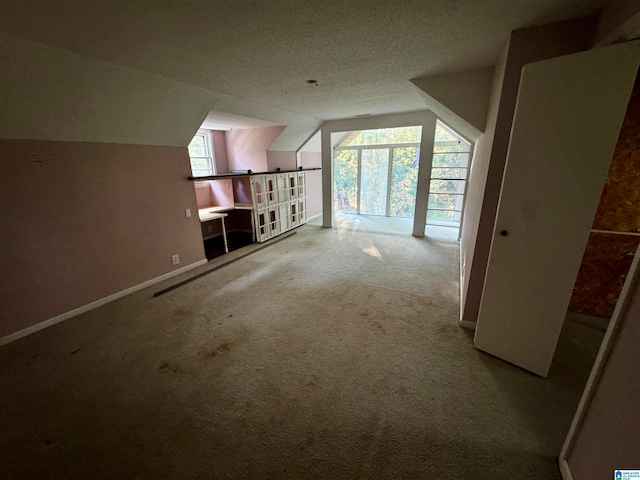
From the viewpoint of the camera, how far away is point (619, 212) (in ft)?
6.82

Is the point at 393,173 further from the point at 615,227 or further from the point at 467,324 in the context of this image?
the point at 467,324

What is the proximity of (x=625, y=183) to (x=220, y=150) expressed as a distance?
6.06 metres

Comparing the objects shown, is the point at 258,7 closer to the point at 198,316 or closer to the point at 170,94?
the point at 170,94

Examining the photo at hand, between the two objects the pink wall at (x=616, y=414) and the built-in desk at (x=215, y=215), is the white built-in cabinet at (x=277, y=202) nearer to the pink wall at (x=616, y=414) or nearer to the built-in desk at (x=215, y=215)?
the built-in desk at (x=215, y=215)

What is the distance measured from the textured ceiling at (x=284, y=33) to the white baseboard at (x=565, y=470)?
2424 millimetres

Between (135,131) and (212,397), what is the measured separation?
2908 millimetres

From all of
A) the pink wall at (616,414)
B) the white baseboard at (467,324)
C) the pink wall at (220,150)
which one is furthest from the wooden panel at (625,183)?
the pink wall at (220,150)

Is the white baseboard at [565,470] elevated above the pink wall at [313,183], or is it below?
below

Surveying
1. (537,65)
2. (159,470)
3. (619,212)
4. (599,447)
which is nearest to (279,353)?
(159,470)

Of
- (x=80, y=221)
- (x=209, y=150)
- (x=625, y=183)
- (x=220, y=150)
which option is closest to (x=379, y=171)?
(x=220, y=150)

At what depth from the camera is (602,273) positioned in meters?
2.23

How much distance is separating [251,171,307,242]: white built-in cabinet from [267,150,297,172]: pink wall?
0.24 m

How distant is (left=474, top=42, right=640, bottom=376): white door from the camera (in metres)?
1.30

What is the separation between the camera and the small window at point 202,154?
5121 millimetres
